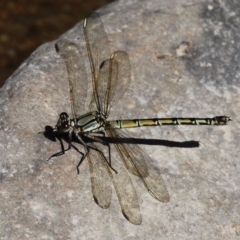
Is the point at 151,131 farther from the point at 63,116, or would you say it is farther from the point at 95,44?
the point at 95,44

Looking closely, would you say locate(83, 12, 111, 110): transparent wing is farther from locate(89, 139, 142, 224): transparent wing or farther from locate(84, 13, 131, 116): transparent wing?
locate(89, 139, 142, 224): transparent wing

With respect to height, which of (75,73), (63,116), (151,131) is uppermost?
(75,73)

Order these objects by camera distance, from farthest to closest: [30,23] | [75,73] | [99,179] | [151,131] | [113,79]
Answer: [30,23] < [113,79] < [75,73] < [151,131] < [99,179]

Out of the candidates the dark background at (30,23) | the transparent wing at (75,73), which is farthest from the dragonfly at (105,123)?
the dark background at (30,23)

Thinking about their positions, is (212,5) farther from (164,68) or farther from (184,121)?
(184,121)

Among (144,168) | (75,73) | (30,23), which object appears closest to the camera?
(144,168)

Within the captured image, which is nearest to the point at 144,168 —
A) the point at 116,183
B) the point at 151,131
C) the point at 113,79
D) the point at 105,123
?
the point at 116,183

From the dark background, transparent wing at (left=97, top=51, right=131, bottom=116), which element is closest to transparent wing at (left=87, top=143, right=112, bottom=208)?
transparent wing at (left=97, top=51, right=131, bottom=116)
